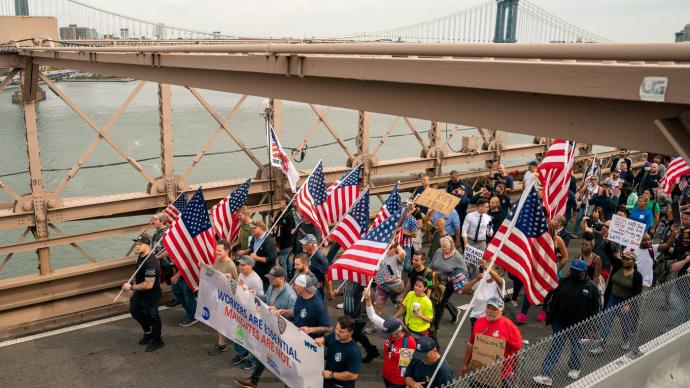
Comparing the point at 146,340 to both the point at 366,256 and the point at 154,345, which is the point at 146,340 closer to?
the point at 154,345

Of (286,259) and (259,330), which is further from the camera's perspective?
(286,259)

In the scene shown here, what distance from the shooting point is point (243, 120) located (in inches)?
1448

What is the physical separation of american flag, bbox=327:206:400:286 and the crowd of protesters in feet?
0.86

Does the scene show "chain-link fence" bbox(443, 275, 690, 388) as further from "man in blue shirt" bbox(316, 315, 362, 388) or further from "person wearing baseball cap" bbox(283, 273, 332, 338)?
"person wearing baseball cap" bbox(283, 273, 332, 338)

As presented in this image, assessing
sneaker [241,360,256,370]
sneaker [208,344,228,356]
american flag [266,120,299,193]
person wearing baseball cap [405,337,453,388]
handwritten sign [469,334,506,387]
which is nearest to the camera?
person wearing baseball cap [405,337,453,388]

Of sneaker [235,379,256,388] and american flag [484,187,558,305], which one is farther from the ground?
american flag [484,187,558,305]

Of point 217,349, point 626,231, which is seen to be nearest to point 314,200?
point 217,349

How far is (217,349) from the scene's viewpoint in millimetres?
7047

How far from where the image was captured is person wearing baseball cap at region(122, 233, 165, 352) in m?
6.82

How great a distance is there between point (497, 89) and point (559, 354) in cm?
315

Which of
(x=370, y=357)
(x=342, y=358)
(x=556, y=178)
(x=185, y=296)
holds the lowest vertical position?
(x=370, y=357)

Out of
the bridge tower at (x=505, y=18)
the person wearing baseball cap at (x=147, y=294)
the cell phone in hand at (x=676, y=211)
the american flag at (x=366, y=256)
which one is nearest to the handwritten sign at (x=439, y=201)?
the american flag at (x=366, y=256)

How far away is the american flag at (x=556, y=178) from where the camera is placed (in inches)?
301

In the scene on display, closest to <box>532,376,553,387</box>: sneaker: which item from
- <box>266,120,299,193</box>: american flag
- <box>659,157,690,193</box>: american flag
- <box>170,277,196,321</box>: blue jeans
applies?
<box>170,277,196,321</box>: blue jeans
